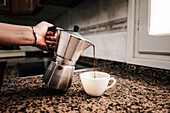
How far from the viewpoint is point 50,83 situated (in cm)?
41

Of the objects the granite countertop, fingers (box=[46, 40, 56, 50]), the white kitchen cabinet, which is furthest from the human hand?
the white kitchen cabinet

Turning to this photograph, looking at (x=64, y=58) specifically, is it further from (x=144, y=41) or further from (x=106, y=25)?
(x=106, y=25)

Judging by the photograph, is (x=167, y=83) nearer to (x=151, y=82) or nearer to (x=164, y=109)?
(x=151, y=82)

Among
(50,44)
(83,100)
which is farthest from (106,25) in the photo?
(83,100)

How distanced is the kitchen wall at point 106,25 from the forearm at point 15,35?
1.87 feet

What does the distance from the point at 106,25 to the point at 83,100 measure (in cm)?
68

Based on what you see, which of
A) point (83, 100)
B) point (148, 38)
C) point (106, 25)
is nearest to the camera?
point (83, 100)

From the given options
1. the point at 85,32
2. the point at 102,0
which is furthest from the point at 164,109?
the point at 85,32

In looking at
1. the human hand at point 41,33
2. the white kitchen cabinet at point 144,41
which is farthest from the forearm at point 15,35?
the white kitchen cabinet at point 144,41

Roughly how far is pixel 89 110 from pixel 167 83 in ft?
1.41

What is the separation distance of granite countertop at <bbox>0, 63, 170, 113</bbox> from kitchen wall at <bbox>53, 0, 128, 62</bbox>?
366 millimetres

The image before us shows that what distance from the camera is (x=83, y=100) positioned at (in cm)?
38

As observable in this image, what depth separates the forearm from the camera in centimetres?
42

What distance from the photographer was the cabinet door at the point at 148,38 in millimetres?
544
